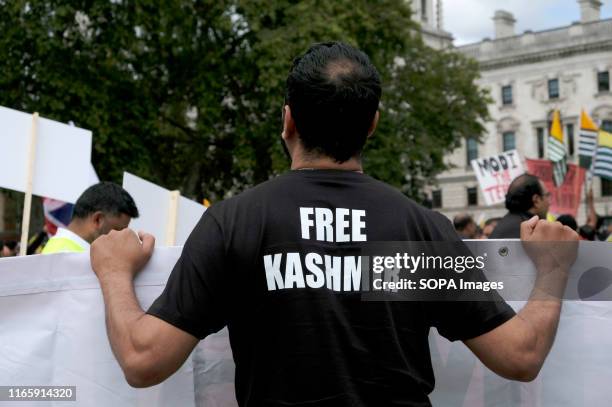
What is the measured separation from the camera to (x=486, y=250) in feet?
8.79

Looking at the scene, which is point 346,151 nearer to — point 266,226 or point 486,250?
point 266,226

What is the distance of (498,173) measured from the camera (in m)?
19.9

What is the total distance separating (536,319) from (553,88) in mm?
66660

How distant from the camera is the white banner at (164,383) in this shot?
9.34 feet

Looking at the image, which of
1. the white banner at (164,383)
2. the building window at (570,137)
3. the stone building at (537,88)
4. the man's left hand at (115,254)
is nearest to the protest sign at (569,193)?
the white banner at (164,383)

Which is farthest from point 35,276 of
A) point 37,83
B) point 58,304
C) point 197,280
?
point 37,83

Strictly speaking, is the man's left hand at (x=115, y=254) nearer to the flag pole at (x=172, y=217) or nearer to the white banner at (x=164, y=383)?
the white banner at (x=164, y=383)

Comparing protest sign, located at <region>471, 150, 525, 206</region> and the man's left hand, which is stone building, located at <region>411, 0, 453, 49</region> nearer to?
protest sign, located at <region>471, 150, 525, 206</region>

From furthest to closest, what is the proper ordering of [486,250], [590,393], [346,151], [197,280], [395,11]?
[395,11]
[590,393]
[486,250]
[346,151]
[197,280]

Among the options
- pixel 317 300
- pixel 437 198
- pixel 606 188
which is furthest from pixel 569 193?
pixel 437 198

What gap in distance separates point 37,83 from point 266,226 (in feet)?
76.3

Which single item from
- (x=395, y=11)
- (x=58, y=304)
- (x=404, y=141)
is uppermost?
(x=395, y=11)

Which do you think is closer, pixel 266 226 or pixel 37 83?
pixel 266 226

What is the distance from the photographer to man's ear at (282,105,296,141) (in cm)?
238
